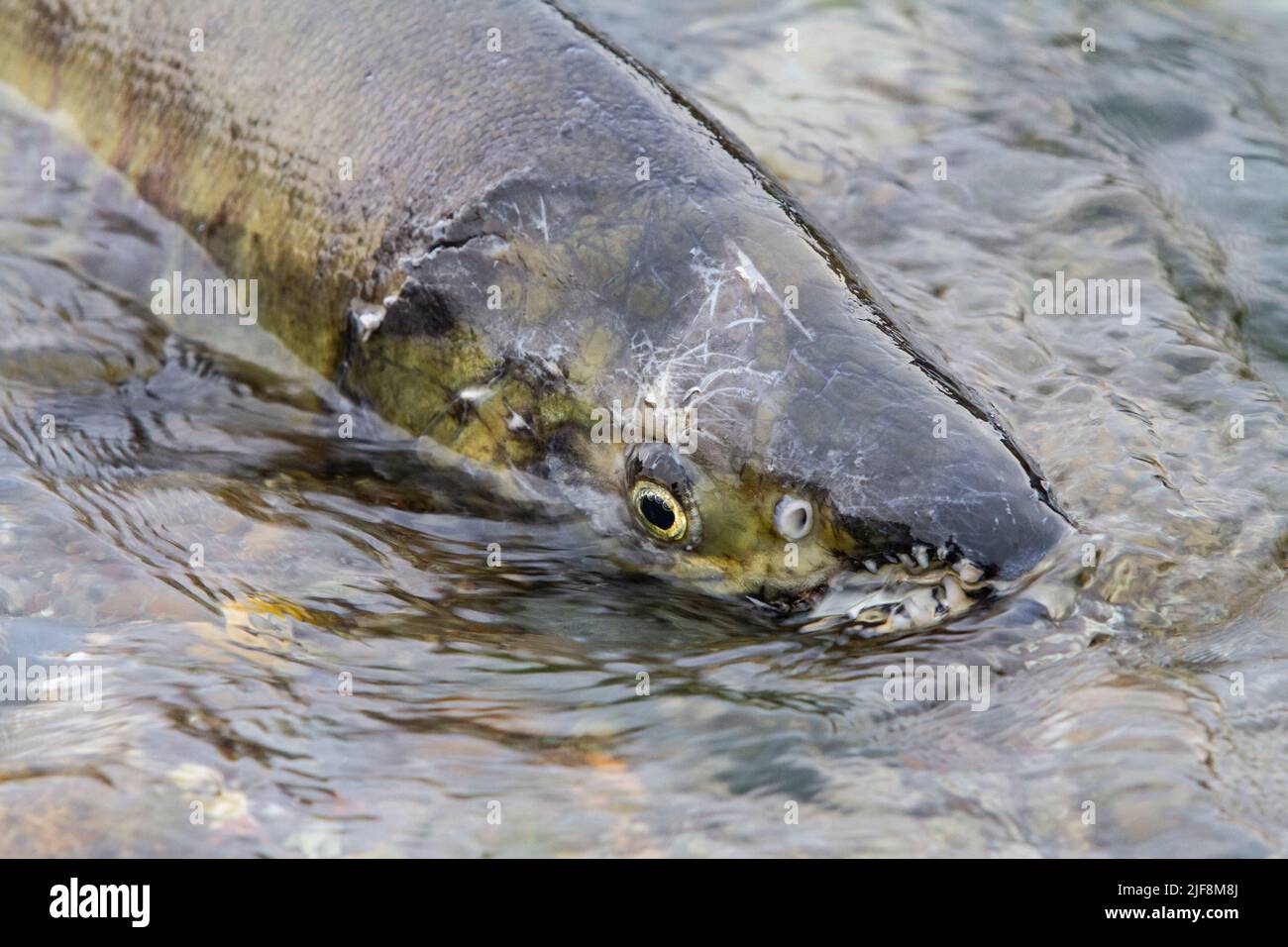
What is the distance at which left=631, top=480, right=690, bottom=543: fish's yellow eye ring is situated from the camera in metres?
3.92

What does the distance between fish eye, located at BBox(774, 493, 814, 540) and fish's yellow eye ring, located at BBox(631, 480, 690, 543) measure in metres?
0.29

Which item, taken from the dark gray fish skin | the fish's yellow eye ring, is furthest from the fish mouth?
Answer: the fish's yellow eye ring

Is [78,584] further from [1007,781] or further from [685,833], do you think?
[1007,781]

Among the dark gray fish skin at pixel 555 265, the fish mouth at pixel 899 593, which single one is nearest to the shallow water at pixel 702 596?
the fish mouth at pixel 899 593

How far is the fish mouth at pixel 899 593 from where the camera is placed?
3523mm

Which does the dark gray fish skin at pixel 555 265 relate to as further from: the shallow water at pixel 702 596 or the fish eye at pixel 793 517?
the shallow water at pixel 702 596

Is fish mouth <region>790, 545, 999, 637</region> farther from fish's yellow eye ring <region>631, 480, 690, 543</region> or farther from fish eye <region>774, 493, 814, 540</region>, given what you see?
fish's yellow eye ring <region>631, 480, 690, 543</region>

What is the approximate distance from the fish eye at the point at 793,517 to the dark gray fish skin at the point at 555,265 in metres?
0.03

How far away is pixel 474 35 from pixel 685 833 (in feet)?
8.97

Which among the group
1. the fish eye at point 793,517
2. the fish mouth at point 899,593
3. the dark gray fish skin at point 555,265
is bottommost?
the fish mouth at point 899,593

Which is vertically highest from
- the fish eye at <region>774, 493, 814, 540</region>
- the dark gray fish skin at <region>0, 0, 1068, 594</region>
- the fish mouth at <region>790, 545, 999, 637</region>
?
the dark gray fish skin at <region>0, 0, 1068, 594</region>

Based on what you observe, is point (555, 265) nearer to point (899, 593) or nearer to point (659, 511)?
point (659, 511)

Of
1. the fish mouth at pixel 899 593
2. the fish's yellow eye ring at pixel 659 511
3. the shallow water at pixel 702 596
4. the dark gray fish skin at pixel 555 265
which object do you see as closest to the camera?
the shallow water at pixel 702 596

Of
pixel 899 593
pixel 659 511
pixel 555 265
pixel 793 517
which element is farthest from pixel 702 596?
pixel 555 265
